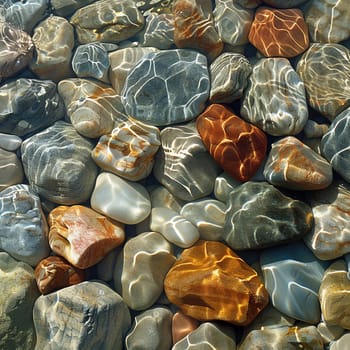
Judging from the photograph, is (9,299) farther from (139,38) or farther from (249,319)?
(139,38)

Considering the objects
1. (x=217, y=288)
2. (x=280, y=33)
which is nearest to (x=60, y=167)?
(x=217, y=288)

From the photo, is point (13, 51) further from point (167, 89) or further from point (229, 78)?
point (229, 78)

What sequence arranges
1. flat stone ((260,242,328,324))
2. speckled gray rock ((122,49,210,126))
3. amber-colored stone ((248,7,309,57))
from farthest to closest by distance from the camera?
amber-colored stone ((248,7,309,57)), speckled gray rock ((122,49,210,126)), flat stone ((260,242,328,324))

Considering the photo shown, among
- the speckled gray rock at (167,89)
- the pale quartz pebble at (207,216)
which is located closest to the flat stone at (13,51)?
the speckled gray rock at (167,89)

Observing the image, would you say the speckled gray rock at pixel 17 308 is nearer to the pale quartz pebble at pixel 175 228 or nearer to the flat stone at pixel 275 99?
the pale quartz pebble at pixel 175 228

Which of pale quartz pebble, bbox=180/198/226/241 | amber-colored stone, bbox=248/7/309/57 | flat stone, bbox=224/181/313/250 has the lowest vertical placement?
pale quartz pebble, bbox=180/198/226/241

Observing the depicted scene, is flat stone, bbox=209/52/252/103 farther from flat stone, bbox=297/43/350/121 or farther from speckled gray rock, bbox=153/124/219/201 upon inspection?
flat stone, bbox=297/43/350/121

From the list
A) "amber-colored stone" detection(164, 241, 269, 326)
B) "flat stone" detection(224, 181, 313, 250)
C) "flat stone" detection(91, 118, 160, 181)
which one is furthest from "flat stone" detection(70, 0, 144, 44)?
"amber-colored stone" detection(164, 241, 269, 326)
